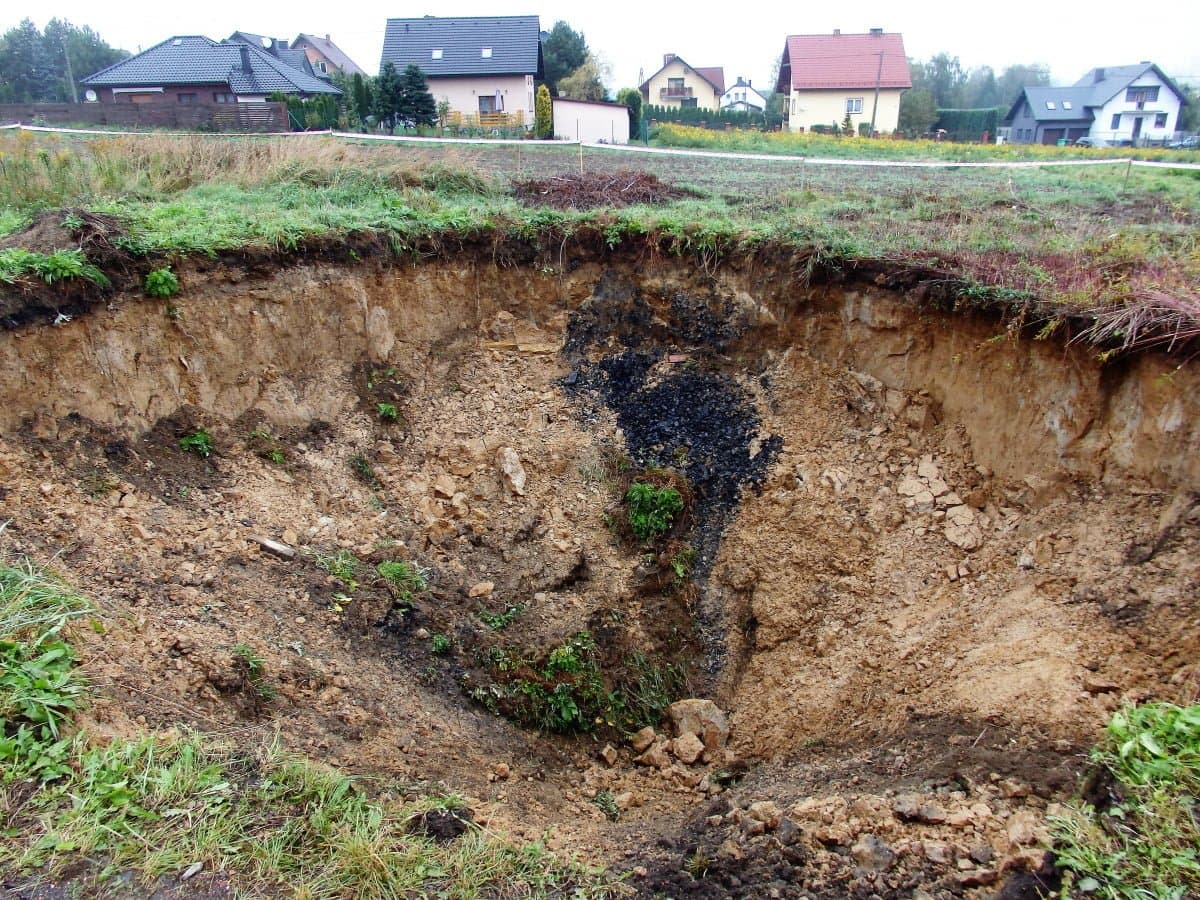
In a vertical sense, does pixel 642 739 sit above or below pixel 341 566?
below

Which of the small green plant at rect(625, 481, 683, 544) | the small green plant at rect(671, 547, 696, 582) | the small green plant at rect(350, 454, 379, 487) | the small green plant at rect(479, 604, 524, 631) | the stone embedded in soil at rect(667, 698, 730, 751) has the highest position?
the small green plant at rect(350, 454, 379, 487)

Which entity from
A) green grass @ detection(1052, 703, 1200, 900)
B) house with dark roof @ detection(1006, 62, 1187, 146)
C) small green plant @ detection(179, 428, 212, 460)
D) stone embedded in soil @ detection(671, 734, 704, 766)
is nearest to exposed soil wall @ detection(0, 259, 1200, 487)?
small green plant @ detection(179, 428, 212, 460)

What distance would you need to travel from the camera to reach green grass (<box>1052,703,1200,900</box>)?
2865mm

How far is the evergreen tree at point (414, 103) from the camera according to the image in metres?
22.6

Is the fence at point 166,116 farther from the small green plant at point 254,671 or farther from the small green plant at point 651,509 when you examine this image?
the small green plant at point 254,671

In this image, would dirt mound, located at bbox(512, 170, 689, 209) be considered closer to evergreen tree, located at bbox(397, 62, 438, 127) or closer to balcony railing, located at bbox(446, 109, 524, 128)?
evergreen tree, located at bbox(397, 62, 438, 127)

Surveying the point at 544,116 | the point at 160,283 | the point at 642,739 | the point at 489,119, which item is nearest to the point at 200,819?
the point at 642,739

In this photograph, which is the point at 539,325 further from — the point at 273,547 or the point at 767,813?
the point at 767,813

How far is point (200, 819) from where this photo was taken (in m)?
3.20

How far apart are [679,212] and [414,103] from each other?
59.0 feet

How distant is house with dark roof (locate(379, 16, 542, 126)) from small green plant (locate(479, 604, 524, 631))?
88.5 ft

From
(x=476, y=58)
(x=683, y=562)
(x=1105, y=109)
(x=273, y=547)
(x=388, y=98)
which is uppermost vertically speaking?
(x=476, y=58)

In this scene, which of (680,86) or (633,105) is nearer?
(633,105)

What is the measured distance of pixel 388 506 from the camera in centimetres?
644
